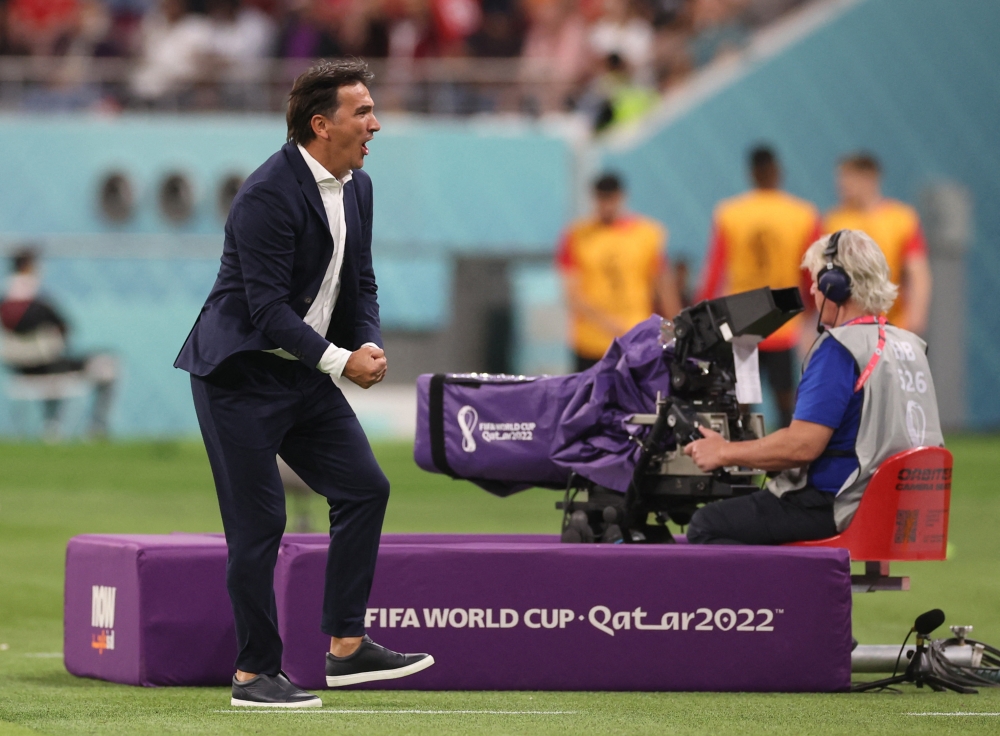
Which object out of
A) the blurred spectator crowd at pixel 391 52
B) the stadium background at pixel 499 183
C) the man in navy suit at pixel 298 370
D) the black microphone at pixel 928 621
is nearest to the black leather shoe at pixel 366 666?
the man in navy suit at pixel 298 370

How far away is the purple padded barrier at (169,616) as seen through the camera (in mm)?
5809

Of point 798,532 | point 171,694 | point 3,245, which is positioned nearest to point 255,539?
point 171,694

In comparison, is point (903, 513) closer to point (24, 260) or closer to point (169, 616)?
point (169, 616)

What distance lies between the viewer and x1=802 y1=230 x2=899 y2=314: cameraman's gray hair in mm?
5816

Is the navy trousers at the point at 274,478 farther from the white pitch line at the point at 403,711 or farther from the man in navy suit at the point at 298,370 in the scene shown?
the white pitch line at the point at 403,711

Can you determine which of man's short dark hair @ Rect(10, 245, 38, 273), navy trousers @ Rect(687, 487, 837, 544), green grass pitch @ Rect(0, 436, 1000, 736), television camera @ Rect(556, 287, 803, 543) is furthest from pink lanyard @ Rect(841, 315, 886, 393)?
man's short dark hair @ Rect(10, 245, 38, 273)

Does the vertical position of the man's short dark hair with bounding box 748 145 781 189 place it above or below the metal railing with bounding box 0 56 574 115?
below

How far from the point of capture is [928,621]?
576cm

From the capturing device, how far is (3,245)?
62.5 feet

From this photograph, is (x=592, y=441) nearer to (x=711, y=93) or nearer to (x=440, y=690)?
(x=440, y=690)

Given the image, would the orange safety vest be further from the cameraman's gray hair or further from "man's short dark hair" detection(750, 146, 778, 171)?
the cameraman's gray hair

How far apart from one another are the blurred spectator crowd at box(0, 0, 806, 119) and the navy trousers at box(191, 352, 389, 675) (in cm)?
1408

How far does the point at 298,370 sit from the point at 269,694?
0.94 m

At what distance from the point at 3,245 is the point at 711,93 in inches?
299
